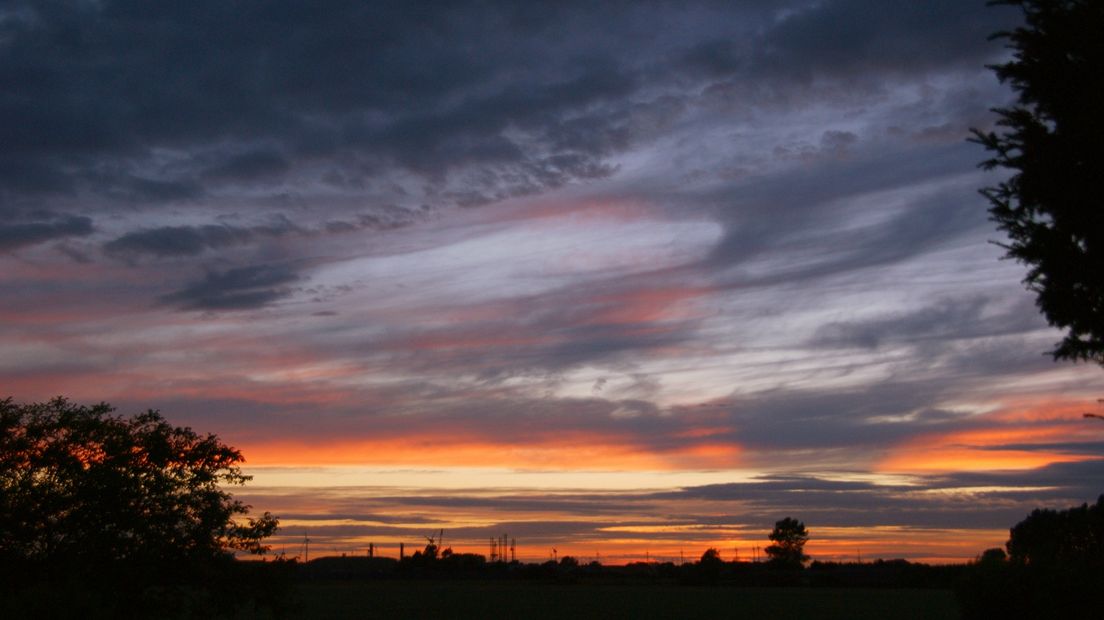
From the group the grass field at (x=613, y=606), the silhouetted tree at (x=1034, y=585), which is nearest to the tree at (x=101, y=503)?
the silhouetted tree at (x=1034, y=585)

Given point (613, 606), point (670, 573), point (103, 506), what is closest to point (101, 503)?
point (103, 506)

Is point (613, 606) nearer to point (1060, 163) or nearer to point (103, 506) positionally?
point (103, 506)

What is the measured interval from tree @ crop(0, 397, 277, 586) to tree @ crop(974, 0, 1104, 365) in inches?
778

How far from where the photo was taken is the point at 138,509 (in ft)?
82.5

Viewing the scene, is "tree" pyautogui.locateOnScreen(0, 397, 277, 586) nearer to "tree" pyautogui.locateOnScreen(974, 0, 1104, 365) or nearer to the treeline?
"tree" pyautogui.locateOnScreen(974, 0, 1104, 365)

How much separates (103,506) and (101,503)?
86mm

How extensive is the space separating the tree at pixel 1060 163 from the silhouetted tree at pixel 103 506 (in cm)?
1975

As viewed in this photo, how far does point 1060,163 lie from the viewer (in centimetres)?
1522

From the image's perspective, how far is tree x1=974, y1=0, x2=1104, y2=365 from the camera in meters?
14.9

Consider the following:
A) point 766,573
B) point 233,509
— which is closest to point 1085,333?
point 233,509

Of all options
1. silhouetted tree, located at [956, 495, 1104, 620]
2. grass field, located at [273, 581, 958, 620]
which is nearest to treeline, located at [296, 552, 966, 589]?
grass field, located at [273, 581, 958, 620]

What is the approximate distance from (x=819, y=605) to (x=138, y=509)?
2807 inches

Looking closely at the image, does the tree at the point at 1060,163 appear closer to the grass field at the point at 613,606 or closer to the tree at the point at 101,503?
the tree at the point at 101,503

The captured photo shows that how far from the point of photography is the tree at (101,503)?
24516mm
